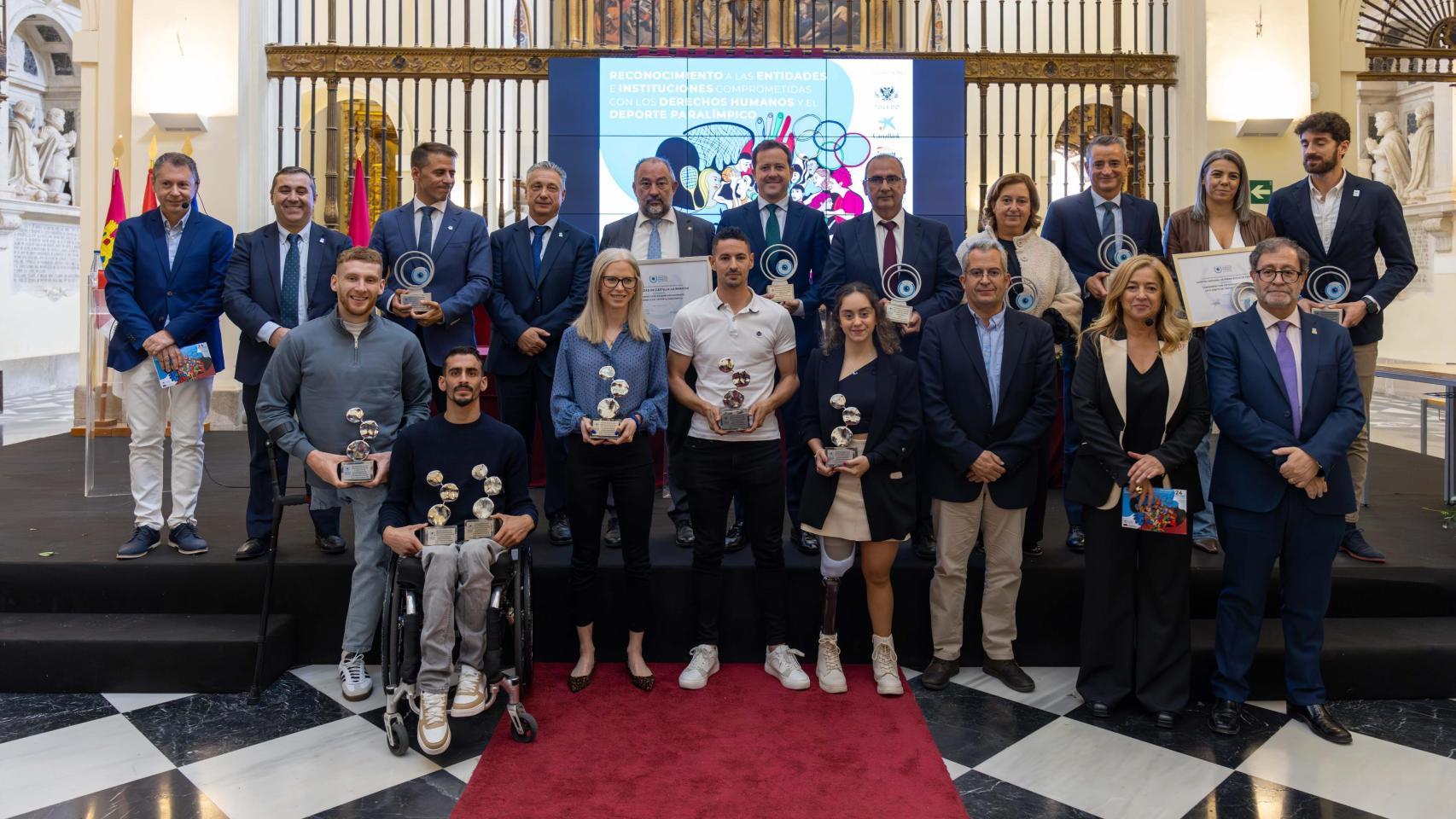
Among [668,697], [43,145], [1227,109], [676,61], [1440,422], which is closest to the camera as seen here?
[668,697]

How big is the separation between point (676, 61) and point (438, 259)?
4.61 m

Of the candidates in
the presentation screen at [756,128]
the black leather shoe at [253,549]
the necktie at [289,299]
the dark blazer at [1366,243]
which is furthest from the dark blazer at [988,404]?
the presentation screen at [756,128]

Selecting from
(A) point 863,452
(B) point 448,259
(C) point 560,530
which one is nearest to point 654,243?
(B) point 448,259

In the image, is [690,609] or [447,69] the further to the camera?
[447,69]

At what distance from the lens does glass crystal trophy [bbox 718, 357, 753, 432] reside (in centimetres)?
318

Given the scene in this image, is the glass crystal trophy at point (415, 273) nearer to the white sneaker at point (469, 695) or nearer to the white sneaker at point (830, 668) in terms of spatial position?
the white sneaker at point (469, 695)

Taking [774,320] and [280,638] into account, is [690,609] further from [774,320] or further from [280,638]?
[280,638]

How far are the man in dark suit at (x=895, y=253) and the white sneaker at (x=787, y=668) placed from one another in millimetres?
676

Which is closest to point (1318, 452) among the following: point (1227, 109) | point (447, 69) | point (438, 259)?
point (438, 259)

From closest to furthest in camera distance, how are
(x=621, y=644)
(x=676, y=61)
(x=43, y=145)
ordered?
(x=621, y=644), (x=676, y=61), (x=43, y=145)

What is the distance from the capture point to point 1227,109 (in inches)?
287

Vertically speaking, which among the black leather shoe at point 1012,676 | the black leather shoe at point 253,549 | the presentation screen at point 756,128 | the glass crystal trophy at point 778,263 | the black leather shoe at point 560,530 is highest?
the presentation screen at point 756,128

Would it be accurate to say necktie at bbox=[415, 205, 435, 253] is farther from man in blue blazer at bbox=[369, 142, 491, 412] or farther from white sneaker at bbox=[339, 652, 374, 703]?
white sneaker at bbox=[339, 652, 374, 703]

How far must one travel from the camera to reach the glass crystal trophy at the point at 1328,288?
3.56 metres
